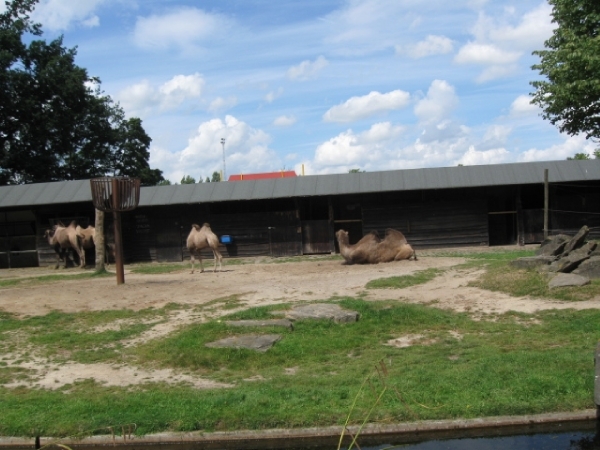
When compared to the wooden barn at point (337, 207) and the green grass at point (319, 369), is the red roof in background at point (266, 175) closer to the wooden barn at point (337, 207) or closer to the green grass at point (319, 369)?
the wooden barn at point (337, 207)

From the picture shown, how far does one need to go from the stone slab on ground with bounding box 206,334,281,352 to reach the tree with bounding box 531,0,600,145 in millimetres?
14012

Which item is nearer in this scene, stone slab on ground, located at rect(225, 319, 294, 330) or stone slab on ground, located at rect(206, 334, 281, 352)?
stone slab on ground, located at rect(206, 334, 281, 352)

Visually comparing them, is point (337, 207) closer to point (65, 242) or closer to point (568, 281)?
point (65, 242)

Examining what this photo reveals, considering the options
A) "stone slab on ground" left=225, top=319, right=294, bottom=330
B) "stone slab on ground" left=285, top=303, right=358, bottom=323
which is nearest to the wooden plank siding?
"stone slab on ground" left=285, top=303, right=358, bottom=323

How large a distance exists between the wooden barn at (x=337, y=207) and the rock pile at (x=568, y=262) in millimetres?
9014

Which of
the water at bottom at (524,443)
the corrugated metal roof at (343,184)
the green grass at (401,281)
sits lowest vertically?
the water at bottom at (524,443)

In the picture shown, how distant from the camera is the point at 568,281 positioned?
12336mm

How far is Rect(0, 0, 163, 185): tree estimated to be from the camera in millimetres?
39156

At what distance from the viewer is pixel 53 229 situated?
27078mm

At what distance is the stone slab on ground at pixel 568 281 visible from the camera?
12.2 meters

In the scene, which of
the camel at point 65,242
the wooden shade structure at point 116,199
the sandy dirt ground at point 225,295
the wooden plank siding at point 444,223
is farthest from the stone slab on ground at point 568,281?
the camel at point 65,242

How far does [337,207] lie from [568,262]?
15.1 m

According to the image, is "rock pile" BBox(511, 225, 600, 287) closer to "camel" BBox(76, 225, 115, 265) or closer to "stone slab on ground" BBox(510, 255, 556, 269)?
"stone slab on ground" BBox(510, 255, 556, 269)

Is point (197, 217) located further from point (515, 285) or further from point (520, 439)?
point (520, 439)
